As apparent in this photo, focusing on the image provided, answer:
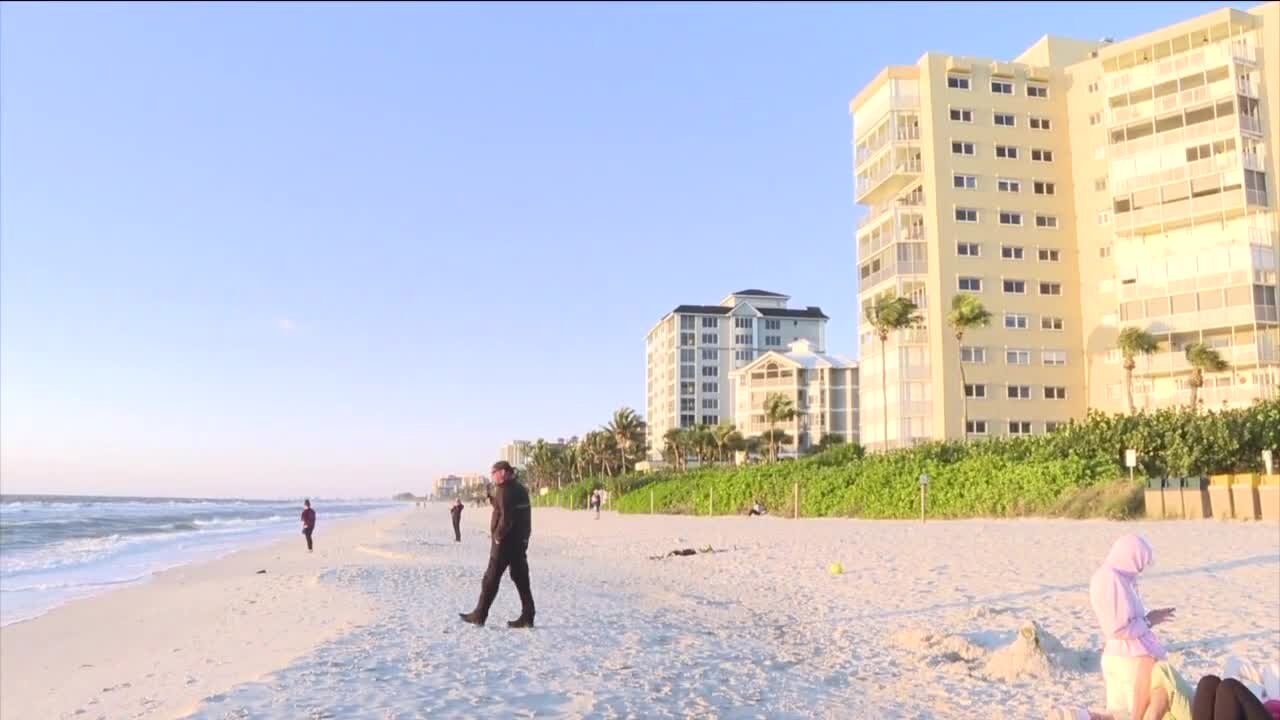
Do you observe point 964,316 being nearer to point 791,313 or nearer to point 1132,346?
point 1132,346

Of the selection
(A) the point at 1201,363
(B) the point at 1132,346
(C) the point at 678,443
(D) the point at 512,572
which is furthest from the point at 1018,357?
(D) the point at 512,572

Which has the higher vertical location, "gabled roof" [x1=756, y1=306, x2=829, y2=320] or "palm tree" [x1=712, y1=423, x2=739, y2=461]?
"gabled roof" [x1=756, y1=306, x2=829, y2=320]

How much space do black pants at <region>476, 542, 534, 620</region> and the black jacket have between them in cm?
8

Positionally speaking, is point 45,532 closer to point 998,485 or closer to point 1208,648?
point 998,485

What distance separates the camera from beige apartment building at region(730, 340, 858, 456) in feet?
290

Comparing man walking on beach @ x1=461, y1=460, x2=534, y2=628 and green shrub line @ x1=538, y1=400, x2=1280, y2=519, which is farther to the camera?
green shrub line @ x1=538, y1=400, x2=1280, y2=519

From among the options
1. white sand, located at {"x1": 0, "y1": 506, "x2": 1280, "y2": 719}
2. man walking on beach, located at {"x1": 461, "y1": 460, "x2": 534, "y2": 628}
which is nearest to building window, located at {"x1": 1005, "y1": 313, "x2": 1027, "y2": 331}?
white sand, located at {"x1": 0, "y1": 506, "x2": 1280, "y2": 719}

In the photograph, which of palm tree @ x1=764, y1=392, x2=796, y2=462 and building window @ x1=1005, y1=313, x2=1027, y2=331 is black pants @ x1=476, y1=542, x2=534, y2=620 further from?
Answer: palm tree @ x1=764, y1=392, x2=796, y2=462

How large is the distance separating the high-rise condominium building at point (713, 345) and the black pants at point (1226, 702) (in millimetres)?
105000

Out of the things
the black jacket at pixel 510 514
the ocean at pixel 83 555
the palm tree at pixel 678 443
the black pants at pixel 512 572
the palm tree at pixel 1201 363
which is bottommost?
the ocean at pixel 83 555

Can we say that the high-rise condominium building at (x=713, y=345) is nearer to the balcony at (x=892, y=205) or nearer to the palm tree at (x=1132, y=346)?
the balcony at (x=892, y=205)

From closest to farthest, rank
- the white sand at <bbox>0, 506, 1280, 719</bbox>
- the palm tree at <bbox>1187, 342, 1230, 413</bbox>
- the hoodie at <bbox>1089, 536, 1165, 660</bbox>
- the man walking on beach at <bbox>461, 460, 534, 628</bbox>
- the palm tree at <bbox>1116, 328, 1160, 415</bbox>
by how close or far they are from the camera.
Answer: the hoodie at <bbox>1089, 536, 1165, 660</bbox> < the white sand at <bbox>0, 506, 1280, 719</bbox> < the man walking on beach at <bbox>461, 460, 534, 628</bbox> < the palm tree at <bbox>1187, 342, 1230, 413</bbox> < the palm tree at <bbox>1116, 328, 1160, 415</bbox>

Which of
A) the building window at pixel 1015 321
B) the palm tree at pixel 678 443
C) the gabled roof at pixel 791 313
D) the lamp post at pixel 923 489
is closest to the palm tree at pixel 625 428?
the palm tree at pixel 678 443

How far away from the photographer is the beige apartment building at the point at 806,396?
88.3 metres
